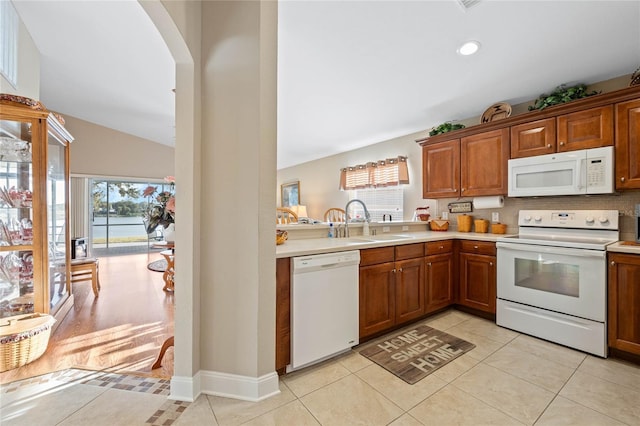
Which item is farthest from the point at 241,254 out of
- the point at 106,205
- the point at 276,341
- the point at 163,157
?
the point at 106,205

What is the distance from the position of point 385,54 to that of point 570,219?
243 cm

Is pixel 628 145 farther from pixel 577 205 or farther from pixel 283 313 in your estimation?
pixel 283 313

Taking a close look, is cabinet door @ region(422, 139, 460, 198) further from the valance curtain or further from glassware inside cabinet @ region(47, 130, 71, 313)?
glassware inside cabinet @ region(47, 130, 71, 313)

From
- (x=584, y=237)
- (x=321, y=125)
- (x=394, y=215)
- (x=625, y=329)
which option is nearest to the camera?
(x=625, y=329)

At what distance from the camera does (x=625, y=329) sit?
80.4 inches

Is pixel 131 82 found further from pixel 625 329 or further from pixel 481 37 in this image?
pixel 625 329

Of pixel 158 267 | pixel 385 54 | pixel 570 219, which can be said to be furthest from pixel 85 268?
pixel 570 219

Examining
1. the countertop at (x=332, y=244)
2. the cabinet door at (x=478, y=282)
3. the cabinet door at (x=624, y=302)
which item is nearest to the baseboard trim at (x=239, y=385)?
the countertop at (x=332, y=244)

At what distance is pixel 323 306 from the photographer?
1977 millimetres

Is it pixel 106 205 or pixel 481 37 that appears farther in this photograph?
pixel 106 205

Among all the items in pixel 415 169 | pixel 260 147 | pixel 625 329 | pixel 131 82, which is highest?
pixel 131 82

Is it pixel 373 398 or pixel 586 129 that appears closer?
pixel 373 398

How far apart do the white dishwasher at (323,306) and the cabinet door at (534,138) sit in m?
2.19

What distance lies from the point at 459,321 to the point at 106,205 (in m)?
8.17
